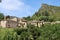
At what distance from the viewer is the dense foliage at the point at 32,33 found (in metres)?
18.5

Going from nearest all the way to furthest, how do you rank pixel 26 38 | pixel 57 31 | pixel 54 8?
pixel 26 38, pixel 57 31, pixel 54 8

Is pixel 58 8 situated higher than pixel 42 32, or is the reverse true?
pixel 58 8

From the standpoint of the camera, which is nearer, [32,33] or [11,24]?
[32,33]

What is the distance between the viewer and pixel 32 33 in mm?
19891

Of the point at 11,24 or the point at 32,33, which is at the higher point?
the point at 11,24

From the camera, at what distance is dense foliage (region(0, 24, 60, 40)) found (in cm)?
1855

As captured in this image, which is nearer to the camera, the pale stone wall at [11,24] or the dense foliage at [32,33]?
the dense foliage at [32,33]

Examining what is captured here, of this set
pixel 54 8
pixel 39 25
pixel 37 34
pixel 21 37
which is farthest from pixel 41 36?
pixel 54 8

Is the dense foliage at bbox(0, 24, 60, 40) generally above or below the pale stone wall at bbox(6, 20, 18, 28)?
below

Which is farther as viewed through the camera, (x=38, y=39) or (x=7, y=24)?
(x=7, y=24)

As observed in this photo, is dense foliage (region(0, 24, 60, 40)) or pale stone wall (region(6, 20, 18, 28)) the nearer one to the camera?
dense foliage (region(0, 24, 60, 40))

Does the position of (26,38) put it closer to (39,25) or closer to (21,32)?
(21,32)

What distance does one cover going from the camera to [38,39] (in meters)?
18.9

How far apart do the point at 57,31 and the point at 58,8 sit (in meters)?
23.2
